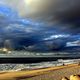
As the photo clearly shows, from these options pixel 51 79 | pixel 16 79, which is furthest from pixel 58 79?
pixel 16 79

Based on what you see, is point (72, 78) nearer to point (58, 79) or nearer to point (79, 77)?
point (79, 77)

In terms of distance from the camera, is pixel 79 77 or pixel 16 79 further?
pixel 16 79

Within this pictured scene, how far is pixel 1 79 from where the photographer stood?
120 feet

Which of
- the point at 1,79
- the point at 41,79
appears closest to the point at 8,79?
the point at 1,79

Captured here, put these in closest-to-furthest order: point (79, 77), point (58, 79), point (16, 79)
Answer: point (79, 77)
point (58, 79)
point (16, 79)

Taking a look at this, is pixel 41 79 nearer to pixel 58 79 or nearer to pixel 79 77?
pixel 58 79

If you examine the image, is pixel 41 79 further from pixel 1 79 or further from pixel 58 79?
pixel 1 79

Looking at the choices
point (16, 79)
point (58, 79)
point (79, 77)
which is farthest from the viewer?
point (16, 79)

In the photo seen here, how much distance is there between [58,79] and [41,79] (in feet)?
6.97

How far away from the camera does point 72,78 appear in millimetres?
24297

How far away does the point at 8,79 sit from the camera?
36.9 meters

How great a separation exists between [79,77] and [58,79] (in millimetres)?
7794

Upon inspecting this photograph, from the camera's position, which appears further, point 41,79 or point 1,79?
point 1,79

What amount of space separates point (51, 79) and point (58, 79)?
0.85 m
